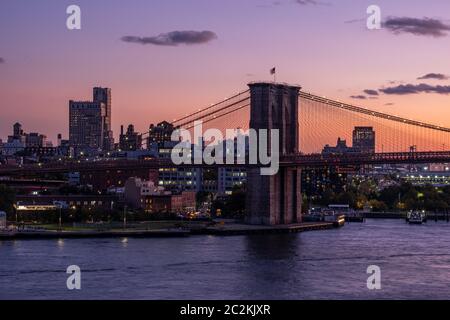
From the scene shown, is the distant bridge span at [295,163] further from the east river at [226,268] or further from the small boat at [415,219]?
the small boat at [415,219]

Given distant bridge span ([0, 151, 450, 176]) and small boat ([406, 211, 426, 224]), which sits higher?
distant bridge span ([0, 151, 450, 176])

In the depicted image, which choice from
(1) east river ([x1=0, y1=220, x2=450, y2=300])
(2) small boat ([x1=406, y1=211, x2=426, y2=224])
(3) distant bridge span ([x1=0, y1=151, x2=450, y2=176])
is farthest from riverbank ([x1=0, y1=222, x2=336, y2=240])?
(2) small boat ([x1=406, y1=211, x2=426, y2=224])

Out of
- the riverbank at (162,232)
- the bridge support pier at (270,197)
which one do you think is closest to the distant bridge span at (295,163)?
the bridge support pier at (270,197)

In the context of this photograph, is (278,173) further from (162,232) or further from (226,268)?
(226,268)

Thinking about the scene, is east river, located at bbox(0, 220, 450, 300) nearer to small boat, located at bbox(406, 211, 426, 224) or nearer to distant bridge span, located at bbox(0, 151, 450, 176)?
distant bridge span, located at bbox(0, 151, 450, 176)

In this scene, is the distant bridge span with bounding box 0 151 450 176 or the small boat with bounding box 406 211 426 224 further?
the small boat with bounding box 406 211 426 224

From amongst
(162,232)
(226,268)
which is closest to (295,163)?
(162,232)
